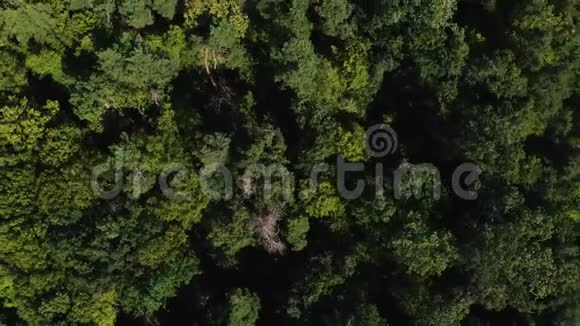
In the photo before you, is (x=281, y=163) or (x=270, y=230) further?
(x=270, y=230)

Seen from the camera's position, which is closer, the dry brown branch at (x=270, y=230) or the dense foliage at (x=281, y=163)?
the dense foliage at (x=281, y=163)

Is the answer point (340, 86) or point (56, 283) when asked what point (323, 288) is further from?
point (56, 283)

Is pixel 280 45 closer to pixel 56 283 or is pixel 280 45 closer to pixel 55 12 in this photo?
pixel 55 12

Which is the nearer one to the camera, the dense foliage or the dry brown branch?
the dense foliage

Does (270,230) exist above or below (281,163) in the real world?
below

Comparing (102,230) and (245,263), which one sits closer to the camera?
(102,230)

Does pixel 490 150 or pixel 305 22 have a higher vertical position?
pixel 305 22

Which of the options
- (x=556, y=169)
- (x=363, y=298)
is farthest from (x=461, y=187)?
(x=363, y=298)

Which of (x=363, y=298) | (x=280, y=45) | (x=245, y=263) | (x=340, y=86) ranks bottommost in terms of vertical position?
(x=363, y=298)
